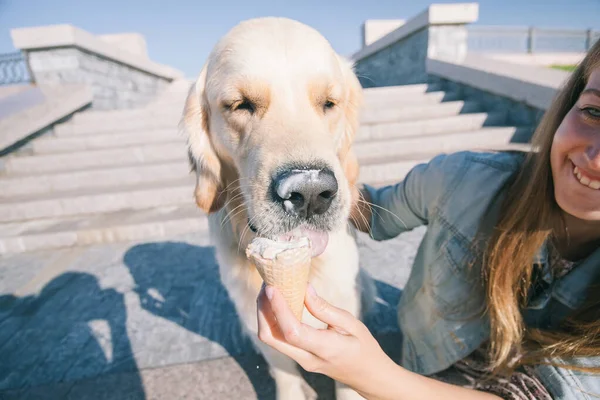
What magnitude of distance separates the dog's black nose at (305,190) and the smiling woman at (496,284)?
0.34 m

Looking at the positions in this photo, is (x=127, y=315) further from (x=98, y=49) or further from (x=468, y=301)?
(x=98, y=49)

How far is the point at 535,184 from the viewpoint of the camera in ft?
4.58

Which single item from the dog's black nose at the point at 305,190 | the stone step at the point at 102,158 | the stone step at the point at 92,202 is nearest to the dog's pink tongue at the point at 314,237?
the dog's black nose at the point at 305,190

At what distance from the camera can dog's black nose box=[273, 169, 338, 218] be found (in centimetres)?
123

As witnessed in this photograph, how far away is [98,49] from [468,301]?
9.55 metres

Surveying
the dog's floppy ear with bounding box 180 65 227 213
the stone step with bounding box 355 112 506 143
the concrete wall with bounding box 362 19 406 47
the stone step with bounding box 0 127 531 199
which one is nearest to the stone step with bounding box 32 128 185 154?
the stone step with bounding box 0 127 531 199

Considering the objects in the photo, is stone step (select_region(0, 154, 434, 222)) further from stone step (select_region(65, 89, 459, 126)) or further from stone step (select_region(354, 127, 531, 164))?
stone step (select_region(65, 89, 459, 126))

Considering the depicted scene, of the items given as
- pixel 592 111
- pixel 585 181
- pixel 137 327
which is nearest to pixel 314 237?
A: pixel 585 181

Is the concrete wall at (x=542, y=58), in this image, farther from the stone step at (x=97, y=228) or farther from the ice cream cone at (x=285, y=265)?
the ice cream cone at (x=285, y=265)

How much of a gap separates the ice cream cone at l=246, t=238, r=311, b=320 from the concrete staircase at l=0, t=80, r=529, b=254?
3520 millimetres

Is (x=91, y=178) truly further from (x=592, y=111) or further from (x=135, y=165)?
(x=592, y=111)

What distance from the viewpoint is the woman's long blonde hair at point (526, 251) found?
1344mm

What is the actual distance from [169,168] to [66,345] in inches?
136

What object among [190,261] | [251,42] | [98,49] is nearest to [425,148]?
[190,261]
